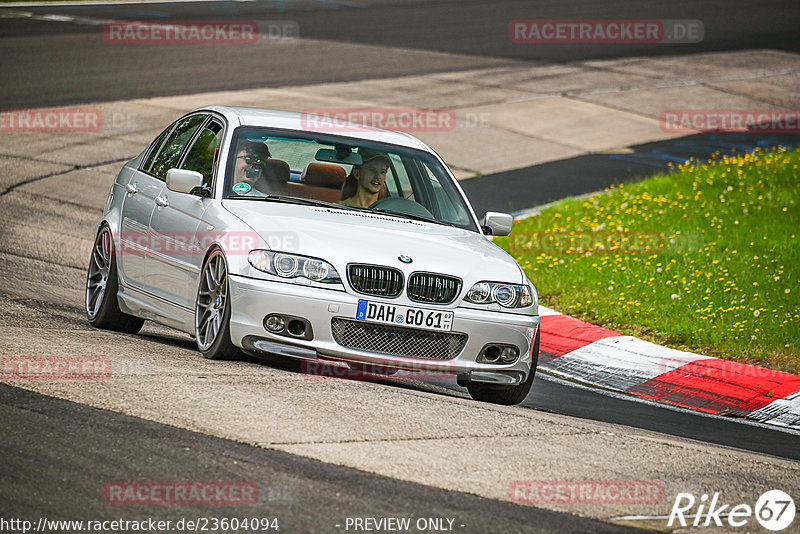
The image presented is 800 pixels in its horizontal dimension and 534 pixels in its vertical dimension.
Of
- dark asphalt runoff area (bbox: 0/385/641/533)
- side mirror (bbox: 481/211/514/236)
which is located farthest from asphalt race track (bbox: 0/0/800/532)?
side mirror (bbox: 481/211/514/236)

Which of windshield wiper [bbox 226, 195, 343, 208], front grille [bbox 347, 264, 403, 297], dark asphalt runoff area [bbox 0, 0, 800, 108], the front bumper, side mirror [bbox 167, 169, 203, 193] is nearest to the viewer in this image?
the front bumper

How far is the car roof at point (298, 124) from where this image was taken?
28.0 ft

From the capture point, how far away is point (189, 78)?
23.2 meters

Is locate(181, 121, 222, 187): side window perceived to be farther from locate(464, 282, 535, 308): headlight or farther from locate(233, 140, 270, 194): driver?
locate(464, 282, 535, 308): headlight

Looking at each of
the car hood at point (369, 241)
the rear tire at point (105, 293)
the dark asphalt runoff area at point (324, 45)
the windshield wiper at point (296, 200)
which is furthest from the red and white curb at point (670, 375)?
the dark asphalt runoff area at point (324, 45)

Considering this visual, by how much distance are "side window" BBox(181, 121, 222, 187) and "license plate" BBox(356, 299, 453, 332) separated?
1.68 m

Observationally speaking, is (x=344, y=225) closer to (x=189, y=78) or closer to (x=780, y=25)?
(x=189, y=78)

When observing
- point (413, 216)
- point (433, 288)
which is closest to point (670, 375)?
point (413, 216)

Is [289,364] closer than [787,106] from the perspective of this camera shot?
Yes

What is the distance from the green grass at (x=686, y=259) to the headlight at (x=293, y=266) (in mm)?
4145

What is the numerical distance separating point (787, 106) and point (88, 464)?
21.5 metres

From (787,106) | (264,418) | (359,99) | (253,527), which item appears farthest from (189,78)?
→ (253,527)

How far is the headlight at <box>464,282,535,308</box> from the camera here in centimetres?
750

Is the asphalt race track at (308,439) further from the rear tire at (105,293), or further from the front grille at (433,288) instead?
the front grille at (433,288)
